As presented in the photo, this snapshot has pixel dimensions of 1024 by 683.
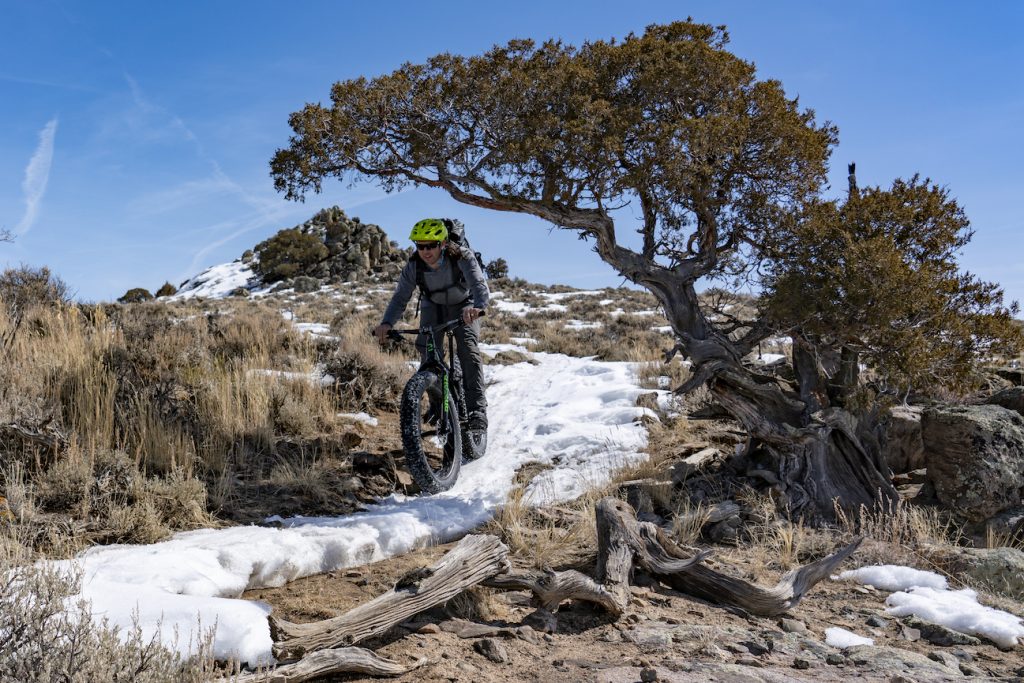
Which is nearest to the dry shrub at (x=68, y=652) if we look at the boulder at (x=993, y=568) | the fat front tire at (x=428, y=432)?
the fat front tire at (x=428, y=432)

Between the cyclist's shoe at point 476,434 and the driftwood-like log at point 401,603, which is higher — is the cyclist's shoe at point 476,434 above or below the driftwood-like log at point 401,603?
above

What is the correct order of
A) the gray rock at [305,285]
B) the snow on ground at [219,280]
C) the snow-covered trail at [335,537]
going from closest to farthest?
the snow-covered trail at [335,537] < the gray rock at [305,285] < the snow on ground at [219,280]

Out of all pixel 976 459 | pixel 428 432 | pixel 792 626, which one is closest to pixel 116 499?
pixel 428 432

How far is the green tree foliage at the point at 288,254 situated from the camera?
3897 centimetres

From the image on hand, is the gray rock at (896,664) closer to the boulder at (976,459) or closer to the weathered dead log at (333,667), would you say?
the weathered dead log at (333,667)

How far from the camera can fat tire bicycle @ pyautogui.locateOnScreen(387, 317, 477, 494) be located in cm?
551

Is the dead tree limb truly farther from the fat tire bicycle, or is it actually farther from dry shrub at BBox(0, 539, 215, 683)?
dry shrub at BBox(0, 539, 215, 683)

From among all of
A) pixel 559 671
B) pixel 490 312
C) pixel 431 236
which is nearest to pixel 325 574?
pixel 559 671

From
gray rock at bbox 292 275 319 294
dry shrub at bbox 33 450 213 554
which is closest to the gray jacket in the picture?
dry shrub at bbox 33 450 213 554

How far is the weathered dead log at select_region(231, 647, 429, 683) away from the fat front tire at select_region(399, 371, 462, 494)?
2533 mm

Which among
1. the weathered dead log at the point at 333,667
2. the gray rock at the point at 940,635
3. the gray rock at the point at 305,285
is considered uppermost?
the gray rock at the point at 305,285

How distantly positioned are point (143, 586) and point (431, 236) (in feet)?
12.1

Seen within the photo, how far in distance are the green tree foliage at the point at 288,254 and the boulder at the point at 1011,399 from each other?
35.7m

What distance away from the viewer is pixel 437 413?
632 centimetres
